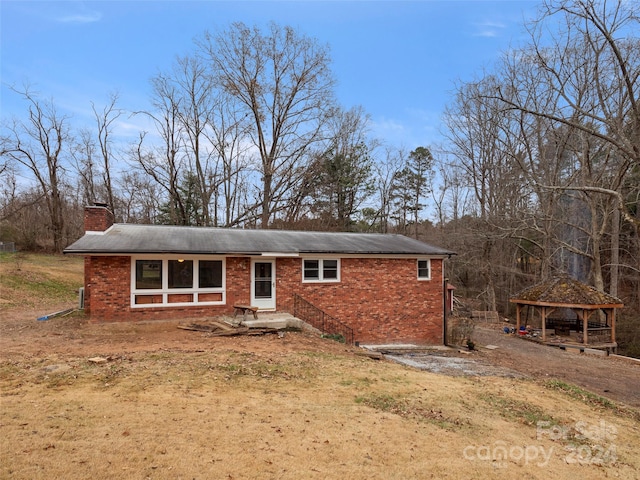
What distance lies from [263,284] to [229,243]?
1867mm

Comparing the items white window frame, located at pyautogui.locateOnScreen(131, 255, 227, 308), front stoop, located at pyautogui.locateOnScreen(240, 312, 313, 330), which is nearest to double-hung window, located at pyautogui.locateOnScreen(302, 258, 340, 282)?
front stoop, located at pyautogui.locateOnScreen(240, 312, 313, 330)

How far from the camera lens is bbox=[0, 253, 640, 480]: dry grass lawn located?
3.98 m

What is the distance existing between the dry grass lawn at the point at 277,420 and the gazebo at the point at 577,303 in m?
10.6

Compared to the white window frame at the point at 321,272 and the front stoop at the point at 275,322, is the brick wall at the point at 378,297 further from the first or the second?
the front stoop at the point at 275,322

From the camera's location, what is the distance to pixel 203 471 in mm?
3738

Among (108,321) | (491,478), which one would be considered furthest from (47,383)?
(491,478)

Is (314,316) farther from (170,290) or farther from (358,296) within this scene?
(170,290)

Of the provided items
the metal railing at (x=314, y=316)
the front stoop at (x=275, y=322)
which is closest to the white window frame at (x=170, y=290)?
the front stoop at (x=275, y=322)

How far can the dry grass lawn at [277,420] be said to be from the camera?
3977mm

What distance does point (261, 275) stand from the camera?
13.4 meters

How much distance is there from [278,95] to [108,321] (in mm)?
22449

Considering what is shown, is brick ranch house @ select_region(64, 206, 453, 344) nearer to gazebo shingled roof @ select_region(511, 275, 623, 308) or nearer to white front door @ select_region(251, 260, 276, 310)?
white front door @ select_region(251, 260, 276, 310)

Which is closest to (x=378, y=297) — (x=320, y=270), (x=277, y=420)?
(x=320, y=270)

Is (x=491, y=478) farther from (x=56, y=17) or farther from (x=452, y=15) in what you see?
(x=56, y=17)
